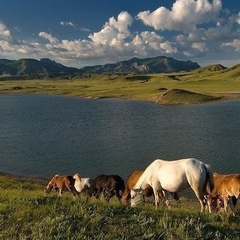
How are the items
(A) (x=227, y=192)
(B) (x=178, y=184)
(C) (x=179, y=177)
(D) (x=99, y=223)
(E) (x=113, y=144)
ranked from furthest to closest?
(E) (x=113, y=144) → (A) (x=227, y=192) → (B) (x=178, y=184) → (C) (x=179, y=177) → (D) (x=99, y=223)

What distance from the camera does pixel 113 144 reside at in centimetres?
5884

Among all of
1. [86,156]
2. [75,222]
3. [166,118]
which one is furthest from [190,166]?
[166,118]

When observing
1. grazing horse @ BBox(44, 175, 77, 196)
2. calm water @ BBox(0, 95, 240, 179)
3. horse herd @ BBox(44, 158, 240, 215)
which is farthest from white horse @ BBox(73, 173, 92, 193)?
calm water @ BBox(0, 95, 240, 179)

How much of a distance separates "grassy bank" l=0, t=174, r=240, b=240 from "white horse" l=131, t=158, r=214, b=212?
308 cm

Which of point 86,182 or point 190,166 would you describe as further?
point 86,182

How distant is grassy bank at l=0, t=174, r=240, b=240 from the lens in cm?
862

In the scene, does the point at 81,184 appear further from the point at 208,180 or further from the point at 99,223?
the point at 99,223

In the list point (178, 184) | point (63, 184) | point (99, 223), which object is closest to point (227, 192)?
point (178, 184)

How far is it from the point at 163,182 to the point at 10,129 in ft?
230

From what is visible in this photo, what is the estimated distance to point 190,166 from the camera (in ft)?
46.8

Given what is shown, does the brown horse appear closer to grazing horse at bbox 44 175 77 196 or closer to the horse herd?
the horse herd

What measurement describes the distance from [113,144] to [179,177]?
44.5m

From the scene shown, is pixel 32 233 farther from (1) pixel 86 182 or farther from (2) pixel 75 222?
(1) pixel 86 182

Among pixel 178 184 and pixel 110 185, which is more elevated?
pixel 178 184
